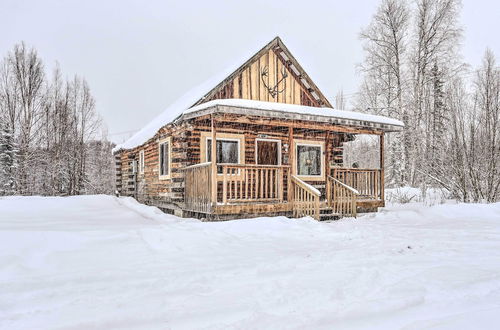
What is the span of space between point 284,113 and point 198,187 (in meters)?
3.17

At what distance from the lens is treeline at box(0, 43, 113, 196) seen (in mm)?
23578

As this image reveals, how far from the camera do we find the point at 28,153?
2423 centimetres

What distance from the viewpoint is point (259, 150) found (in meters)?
12.3

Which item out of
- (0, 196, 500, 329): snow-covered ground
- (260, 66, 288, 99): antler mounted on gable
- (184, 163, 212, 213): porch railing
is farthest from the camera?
(260, 66, 288, 99): antler mounted on gable

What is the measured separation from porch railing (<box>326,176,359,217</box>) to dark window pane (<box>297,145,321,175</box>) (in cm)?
189

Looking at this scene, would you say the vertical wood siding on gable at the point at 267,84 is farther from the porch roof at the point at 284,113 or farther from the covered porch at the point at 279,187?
the porch roof at the point at 284,113

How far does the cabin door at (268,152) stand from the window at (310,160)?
0.93 m

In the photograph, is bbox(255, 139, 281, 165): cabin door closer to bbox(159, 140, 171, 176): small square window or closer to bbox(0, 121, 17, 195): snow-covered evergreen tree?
bbox(159, 140, 171, 176): small square window

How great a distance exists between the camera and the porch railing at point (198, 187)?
30.5ft

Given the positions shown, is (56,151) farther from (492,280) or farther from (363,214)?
(492,280)

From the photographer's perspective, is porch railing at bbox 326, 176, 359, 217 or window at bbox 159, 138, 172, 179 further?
window at bbox 159, 138, 172, 179

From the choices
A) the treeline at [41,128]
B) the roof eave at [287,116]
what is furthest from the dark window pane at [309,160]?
the treeline at [41,128]

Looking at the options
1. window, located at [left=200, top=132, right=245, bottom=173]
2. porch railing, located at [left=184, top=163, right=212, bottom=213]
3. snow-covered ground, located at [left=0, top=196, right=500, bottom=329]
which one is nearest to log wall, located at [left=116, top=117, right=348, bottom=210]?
window, located at [left=200, top=132, right=245, bottom=173]

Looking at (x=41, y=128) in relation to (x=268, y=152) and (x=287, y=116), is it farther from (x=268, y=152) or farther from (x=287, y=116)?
(x=287, y=116)
